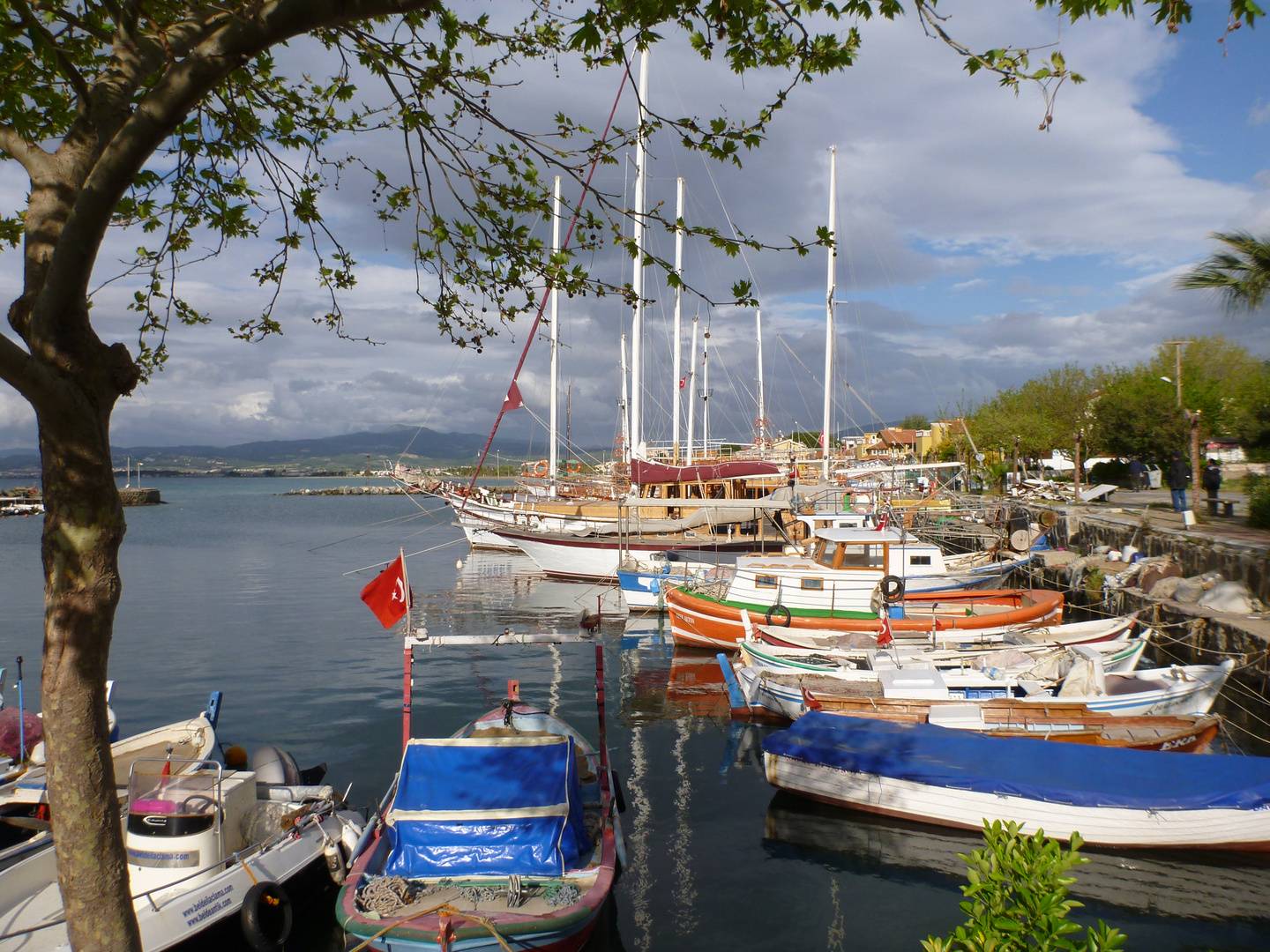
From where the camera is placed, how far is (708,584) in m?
23.5

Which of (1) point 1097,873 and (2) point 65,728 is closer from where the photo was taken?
(2) point 65,728

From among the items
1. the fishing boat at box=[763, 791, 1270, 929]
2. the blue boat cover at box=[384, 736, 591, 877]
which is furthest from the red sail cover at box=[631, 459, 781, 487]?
the blue boat cover at box=[384, 736, 591, 877]

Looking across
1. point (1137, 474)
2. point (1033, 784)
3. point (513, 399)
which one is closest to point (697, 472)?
point (513, 399)

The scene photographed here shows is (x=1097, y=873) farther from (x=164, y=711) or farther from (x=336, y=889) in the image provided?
(x=164, y=711)

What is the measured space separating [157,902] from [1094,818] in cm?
1106

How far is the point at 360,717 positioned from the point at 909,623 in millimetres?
13181

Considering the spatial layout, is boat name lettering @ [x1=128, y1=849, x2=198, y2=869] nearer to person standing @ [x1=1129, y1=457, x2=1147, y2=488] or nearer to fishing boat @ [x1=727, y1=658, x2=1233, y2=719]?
fishing boat @ [x1=727, y1=658, x2=1233, y2=719]

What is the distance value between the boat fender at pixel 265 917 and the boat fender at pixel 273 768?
2.28 m

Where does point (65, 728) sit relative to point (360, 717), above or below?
above

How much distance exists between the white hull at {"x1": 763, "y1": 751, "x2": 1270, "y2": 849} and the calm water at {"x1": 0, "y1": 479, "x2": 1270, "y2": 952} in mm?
297

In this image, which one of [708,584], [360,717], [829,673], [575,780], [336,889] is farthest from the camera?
[708,584]

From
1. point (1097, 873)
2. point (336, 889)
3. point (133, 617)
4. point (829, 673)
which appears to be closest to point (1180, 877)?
point (1097, 873)

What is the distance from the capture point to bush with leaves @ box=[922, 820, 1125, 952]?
3307mm

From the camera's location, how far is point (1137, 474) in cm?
4272
